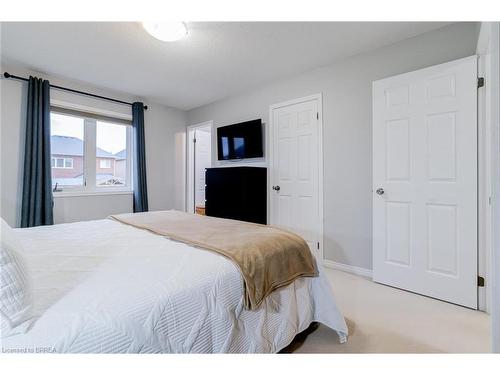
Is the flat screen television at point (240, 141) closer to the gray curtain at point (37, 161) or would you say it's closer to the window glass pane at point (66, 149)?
the window glass pane at point (66, 149)

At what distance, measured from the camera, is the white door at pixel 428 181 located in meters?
2.01

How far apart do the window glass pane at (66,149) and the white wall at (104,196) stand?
241 mm

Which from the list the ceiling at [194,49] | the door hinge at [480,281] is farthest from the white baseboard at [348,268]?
the ceiling at [194,49]

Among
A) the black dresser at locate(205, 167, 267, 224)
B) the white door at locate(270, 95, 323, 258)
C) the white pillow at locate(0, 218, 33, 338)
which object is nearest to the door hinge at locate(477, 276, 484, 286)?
the white door at locate(270, 95, 323, 258)

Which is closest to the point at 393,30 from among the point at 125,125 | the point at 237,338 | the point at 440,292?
the point at 440,292

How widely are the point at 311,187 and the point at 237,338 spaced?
2.25 meters

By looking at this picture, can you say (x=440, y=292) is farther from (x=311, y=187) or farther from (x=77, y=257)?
(x=77, y=257)

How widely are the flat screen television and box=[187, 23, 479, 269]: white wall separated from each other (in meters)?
0.79

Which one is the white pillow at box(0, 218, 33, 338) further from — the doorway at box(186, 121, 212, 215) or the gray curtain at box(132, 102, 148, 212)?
the doorway at box(186, 121, 212, 215)

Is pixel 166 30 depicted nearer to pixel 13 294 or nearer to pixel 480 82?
pixel 13 294

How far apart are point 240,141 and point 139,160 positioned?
1.59 meters

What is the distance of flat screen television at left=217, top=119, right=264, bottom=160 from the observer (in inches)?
141

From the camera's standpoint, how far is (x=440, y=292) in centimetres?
215

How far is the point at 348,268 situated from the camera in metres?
2.79
